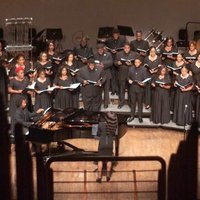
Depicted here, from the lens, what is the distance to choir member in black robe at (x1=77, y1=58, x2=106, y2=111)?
10.8m

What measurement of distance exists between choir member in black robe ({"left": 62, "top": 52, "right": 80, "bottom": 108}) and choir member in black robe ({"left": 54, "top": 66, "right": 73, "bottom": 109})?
0.12 meters

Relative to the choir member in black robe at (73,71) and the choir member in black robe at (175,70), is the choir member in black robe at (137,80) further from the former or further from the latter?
the choir member in black robe at (73,71)

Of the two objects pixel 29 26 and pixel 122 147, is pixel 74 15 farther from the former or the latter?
pixel 122 147

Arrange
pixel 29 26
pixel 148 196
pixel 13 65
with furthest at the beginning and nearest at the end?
1. pixel 29 26
2. pixel 13 65
3. pixel 148 196

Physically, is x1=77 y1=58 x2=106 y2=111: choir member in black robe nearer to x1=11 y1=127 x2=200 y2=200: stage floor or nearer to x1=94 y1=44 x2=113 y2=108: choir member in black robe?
x1=94 y1=44 x2=113 y2=108: choir member in black robe

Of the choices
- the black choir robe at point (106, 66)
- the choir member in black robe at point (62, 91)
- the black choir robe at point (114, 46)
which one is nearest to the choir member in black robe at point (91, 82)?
the choir member in black robe at point (62, 91)

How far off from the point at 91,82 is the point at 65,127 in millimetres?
2491

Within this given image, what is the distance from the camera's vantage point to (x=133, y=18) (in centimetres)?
1505

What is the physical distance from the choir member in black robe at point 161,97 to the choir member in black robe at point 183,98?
19 cm

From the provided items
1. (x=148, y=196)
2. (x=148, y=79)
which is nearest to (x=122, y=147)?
(x=148, y=79)

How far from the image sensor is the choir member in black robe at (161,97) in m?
10.7

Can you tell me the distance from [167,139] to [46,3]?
6672mm

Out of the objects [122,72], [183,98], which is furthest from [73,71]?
[183,98]

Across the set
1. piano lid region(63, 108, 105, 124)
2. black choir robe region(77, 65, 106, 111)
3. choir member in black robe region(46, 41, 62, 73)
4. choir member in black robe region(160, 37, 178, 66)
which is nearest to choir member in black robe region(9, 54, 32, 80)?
choir member in black robe region(46, 41, 62, 73)
